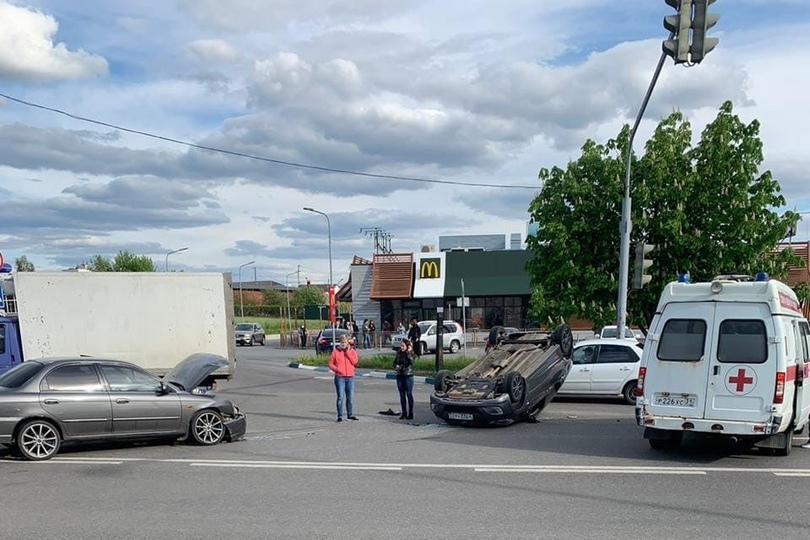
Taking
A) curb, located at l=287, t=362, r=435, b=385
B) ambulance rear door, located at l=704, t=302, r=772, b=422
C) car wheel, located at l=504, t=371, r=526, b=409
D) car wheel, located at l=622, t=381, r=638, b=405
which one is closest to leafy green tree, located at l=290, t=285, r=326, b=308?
curb, located at l=287, t=362, r=435, b=385

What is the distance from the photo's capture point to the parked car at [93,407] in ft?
35.3

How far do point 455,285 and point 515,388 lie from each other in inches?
1320

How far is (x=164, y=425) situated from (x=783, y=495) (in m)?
8.26

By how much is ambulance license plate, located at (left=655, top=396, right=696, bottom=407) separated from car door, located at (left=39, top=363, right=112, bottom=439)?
7646 mm

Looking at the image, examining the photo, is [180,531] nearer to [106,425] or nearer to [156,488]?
[156,488]

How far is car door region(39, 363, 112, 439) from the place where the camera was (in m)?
10.9

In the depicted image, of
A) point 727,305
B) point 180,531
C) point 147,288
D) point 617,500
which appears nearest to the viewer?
point 180,531

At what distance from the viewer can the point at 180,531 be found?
699cm

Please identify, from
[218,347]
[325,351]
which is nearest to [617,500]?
[218,347]

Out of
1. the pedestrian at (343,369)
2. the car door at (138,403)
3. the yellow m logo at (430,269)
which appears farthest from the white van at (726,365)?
the yellow m logo at (430,269)

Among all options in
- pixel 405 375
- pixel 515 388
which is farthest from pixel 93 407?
pixel 515 388

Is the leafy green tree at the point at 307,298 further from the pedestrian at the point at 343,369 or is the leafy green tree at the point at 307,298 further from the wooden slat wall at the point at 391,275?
the pedestrian at the point at 343,369

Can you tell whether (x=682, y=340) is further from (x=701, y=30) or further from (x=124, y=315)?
(x=124, y=315)

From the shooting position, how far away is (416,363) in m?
28.2
